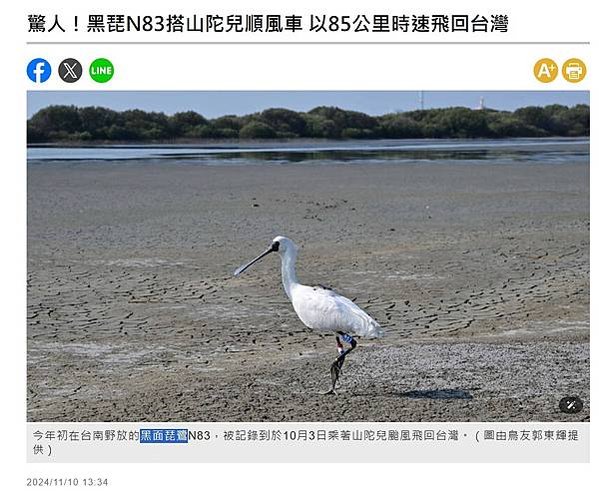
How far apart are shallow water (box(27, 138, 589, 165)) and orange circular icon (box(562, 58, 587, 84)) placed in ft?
87.5

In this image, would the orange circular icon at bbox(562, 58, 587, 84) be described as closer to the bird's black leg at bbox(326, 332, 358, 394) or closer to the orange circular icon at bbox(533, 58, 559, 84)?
the orange circular icon at bbox(533, 58, 559, 84)

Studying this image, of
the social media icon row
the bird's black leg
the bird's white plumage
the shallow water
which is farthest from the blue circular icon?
the shallow water

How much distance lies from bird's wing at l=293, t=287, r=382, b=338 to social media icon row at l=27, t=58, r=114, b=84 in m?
2.17

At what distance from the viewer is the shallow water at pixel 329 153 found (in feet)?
112

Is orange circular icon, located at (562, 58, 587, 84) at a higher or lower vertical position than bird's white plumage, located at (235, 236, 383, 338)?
higher

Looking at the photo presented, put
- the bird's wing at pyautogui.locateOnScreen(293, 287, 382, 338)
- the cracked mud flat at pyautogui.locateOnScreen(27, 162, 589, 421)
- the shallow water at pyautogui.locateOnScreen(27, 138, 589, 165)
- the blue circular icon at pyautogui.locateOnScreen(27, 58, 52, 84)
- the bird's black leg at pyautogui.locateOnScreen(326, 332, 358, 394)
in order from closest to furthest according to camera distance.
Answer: the blue circular icon at pyautogui.locateOnScreen(27, 58, 52, 84)
the bird's wing at pyautogui.locateOnScreen(293, 287, 382, 338)
the bird's black leg at pyautogui.locateOnScreen(326, 332, 358, 394)
the cracked mud flat at pyautogui.locateOnScreen(27, 162, 589, 421)
the shallow water at pyautogui.locateOnScreen(27, 138, 589, 165)

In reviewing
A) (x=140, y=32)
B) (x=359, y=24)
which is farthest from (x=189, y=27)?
(x=359, y=24)

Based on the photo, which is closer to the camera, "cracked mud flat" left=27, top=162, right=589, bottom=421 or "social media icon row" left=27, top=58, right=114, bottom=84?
"social media icon row" left=27, top=58, right=114, bottom=84

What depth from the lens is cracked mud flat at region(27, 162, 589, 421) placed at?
7195mm

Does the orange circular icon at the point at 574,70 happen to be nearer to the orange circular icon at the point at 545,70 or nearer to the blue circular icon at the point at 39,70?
the orange circular icon at the point at 545,70

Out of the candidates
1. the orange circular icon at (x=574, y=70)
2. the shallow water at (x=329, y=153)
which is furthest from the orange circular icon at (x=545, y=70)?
the shallow water at (x=329, y=153)

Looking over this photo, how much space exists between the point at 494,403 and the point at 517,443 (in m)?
1.31

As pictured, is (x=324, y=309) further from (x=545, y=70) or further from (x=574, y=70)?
(x=574, y=70)

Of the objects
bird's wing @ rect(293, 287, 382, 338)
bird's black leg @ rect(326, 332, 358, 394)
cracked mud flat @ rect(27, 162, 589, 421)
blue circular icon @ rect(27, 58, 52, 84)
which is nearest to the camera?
blue circular icon @ rect(27, 58, 52, 84)
